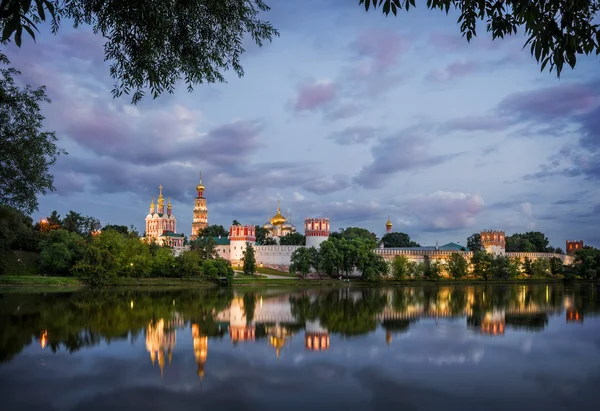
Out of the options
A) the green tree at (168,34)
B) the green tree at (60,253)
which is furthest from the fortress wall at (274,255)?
the green tree at (168,34)

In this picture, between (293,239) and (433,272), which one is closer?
(433,272)

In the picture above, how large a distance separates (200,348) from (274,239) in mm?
92087

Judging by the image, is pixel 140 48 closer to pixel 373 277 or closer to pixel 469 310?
pixel 469 310

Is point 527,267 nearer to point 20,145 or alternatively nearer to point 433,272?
point 433,272

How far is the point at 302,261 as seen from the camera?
238ft

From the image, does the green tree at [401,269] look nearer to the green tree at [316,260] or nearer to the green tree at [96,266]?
the green tree at [316,260]

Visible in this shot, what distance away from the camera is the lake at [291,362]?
34.9 feet

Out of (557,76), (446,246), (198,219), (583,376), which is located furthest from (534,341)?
(198,219)

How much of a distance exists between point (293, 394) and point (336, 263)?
197 feet

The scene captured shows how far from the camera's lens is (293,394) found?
11.1 meters

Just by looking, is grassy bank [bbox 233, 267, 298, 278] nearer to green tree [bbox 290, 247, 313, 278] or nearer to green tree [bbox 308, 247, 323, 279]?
green tree [bbox 290, 247, 313, 278]

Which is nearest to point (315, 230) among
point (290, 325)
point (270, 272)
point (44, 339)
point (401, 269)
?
point (270, 272)

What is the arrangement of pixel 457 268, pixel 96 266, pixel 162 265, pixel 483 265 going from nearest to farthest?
pixel 96 266, pixel 162 265, pixel 457 268, pixel 483 265

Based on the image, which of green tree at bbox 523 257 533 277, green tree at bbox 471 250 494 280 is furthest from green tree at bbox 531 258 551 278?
green tree at bbox 471 250 494 280
